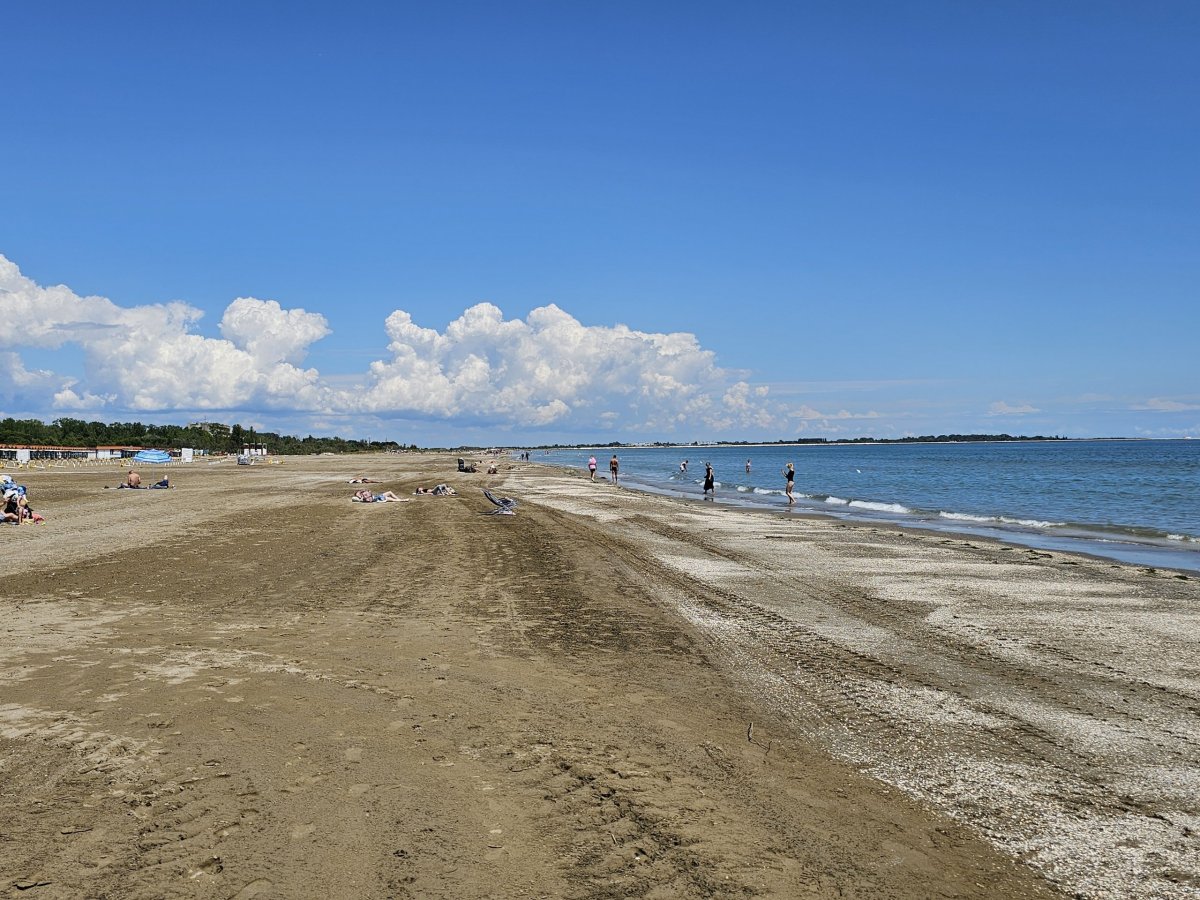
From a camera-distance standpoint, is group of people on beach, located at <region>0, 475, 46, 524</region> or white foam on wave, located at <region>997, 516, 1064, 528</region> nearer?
group of people on beach, located at <region>0, 475, 46, 524</region>

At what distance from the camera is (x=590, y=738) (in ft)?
18.9

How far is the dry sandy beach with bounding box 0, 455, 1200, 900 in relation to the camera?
13.0 feet

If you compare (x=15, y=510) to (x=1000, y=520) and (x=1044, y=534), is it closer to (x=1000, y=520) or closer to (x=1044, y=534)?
(x=1044, y=534)

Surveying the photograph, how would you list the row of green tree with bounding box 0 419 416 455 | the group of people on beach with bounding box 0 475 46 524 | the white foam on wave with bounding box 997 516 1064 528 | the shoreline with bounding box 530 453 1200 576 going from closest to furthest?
1. the shoreline with bounding box 530 453 1200 576
2. the group of people on beach with bounding box 0 475 46 524
3. the white foam on wave with bounding box 997 516 1064 528
4. the row of green tree with bounding box 0 419 416 455

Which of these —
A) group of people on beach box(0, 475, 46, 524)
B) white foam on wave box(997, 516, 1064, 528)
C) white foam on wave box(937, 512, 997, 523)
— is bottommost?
white foam on wave box(937, 512, 997, 523)

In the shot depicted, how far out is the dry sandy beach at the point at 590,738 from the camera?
3.96 metres

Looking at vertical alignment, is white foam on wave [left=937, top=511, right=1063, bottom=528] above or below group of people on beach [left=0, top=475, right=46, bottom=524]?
below

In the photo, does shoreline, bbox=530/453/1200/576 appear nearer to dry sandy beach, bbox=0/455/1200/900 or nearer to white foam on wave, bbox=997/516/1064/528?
white foam on wave, bbox=997/516/1064/528

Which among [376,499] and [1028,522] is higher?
[376,499]

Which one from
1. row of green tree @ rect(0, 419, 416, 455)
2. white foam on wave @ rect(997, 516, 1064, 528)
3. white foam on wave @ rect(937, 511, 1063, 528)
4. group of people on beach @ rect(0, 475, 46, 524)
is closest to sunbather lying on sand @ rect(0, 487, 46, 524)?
group of people on beach @ rect(0, 475, 46, 524)

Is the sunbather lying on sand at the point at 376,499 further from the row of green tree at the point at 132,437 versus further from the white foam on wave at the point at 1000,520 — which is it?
the row of green tree at the point at 132,437

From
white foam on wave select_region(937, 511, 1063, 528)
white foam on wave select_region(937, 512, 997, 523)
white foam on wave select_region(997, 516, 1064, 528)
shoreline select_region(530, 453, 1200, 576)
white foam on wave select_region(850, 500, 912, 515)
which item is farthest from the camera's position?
white foam on wave select_region(850, 500, 912, 515)

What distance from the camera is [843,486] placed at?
5522 cm

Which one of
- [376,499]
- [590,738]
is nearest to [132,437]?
[376,499]
